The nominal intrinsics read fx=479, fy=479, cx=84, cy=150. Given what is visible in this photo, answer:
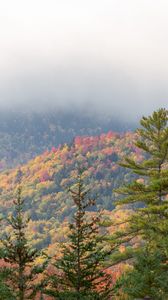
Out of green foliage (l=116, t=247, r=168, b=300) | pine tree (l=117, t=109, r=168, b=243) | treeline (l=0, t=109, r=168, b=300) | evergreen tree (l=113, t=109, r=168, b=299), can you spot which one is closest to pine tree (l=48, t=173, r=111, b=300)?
treeline (l=0, t=109, r=168, b=300)

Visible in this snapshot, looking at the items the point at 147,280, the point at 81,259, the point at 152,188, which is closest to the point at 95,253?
the point at 81,259

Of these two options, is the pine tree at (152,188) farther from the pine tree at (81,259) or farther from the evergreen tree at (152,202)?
the pine tree at (81,259)

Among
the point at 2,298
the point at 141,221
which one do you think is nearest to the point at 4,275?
the point at 2,298

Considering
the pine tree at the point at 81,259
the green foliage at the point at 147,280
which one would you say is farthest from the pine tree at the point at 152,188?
the pine tree at the point at 81,259

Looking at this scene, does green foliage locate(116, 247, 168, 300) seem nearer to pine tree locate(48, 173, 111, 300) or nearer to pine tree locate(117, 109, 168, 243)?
pine tree locate(48, 173, 111, 300)

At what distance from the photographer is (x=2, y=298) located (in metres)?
17.6

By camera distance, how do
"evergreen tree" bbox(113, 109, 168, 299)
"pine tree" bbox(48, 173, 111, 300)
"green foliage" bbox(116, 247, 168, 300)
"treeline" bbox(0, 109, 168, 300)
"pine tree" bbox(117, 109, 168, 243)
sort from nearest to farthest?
"treeline" bbox(0, 109, 168, 300) < "pine tree" bbox(48, 173, 111, 300) < "green foliage" bbox(116, 247, 168, 300) < "evergreen tree" bbox(113, 109, 168, 299) < "pine tree" bbox(117, 109, 168, 243)

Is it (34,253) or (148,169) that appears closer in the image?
(34,253)

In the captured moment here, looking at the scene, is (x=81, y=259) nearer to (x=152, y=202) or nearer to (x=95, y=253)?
(x=95, y=253)

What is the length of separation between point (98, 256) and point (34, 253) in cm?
246

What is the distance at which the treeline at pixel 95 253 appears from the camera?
18.0 metres

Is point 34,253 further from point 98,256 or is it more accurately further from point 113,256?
point 113,256

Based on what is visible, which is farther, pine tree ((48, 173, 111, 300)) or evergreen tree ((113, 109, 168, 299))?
evergreen tree ((113, 109, 168, 299))

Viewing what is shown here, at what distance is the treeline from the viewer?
18.0 m
